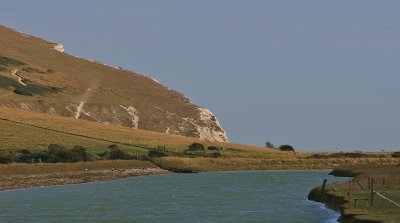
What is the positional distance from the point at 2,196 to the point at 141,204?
1386 cm

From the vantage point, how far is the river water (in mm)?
47844

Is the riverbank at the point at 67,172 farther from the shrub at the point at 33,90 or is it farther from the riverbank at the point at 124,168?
the shrub at the point at 33,90

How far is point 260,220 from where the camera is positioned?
4575 cm

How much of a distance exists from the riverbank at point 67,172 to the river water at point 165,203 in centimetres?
425

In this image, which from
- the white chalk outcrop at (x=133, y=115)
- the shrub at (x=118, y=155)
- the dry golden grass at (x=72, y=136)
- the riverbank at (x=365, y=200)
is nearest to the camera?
the riverbank at (x=365, y=200)

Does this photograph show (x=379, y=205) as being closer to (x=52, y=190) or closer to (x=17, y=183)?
(x=52, y=190)

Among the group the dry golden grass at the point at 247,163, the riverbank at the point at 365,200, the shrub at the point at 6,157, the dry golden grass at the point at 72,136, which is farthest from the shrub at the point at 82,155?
the riverbank at the point at 365,200

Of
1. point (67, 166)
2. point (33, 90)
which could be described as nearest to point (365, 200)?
point (67, 166)

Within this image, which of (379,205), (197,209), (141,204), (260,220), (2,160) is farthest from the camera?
(2,160)

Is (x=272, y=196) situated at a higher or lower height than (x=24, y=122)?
lower

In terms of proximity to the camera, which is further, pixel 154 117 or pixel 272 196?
pixel 154 117

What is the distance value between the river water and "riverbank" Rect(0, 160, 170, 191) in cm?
425

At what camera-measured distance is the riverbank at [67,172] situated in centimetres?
8326

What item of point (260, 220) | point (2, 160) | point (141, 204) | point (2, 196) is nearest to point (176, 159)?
point (2, 160)
